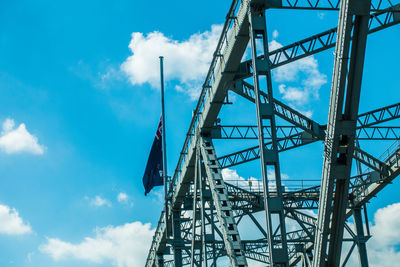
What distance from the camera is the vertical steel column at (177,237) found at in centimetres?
4450

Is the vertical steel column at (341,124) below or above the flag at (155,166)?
below

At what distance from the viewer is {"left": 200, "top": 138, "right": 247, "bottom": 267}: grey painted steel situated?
28.5 m

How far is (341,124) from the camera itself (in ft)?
60.9

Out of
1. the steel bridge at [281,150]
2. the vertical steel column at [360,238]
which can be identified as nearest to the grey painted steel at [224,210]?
the steel bridge at [281,150]

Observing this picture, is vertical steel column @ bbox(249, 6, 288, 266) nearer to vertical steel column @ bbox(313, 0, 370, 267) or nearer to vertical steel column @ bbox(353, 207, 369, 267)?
vertical steel column @ bbox(313, 0, 370, 267)

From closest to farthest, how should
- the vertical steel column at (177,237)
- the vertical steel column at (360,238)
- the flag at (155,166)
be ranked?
the flag at (155,166) < the vertical steel column at (360,238) < the vertical steel column at (177,237)

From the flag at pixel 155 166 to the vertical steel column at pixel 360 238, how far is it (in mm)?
14370

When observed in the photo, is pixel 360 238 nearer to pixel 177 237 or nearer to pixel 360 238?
pixel 360 238

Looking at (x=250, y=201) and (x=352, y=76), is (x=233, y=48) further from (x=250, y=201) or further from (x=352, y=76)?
(x=250, y=201)

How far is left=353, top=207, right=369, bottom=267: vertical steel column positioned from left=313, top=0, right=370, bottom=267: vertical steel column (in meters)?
23.0

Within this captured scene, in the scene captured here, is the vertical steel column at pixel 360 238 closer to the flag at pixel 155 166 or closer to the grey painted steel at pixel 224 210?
the flag at pixel 155 166

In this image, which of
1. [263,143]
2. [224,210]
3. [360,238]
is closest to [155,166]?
[224,210]

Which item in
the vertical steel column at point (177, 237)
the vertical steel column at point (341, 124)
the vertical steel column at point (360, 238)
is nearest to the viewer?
the vertical steel column at point (341, 124)

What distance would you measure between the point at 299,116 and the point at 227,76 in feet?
16.3
